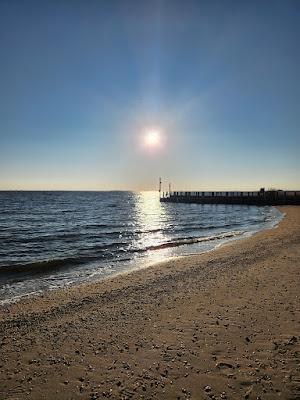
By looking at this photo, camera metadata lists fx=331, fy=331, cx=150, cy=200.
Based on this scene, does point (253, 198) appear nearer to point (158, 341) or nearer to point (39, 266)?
point (39, 266)

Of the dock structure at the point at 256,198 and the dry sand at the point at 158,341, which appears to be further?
the dock structure at the point at 256,198

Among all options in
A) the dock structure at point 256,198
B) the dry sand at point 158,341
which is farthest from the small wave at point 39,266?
the dock structure at point 256,198

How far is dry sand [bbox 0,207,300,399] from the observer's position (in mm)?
5286

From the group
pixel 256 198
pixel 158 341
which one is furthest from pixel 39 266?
pixel 256 198

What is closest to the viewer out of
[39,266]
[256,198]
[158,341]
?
[158,341]

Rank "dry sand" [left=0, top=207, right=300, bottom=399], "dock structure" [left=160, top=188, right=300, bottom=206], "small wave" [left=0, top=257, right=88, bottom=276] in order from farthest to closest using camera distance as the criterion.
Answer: "dock structure" [left=160, top=188, right=300, bottom=206], "small wave" [left=0, top=257, right=88, bottom=276], "dry sand" [left=0, top=207, right=300, bottom=399]

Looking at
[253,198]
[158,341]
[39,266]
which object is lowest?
[39,266]

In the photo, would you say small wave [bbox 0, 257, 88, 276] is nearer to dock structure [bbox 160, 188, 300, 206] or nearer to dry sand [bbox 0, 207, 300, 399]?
dry sand [bbox 0, 207, 300, 399]

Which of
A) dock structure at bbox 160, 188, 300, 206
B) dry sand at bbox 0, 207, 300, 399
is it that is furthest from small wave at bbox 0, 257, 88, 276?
dock structure at bbox 160, 188, 300, 206

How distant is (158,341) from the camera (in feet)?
22.6

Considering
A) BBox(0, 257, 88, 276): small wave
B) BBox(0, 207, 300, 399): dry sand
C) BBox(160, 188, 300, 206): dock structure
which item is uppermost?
BBox(160, 188, 300, 206): dock structure

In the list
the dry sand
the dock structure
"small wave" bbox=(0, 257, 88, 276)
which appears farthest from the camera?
the dock structure

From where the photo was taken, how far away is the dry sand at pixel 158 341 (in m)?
5.29

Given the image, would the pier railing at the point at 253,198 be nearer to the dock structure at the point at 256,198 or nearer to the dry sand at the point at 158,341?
the dock structure at the point at 256,198
